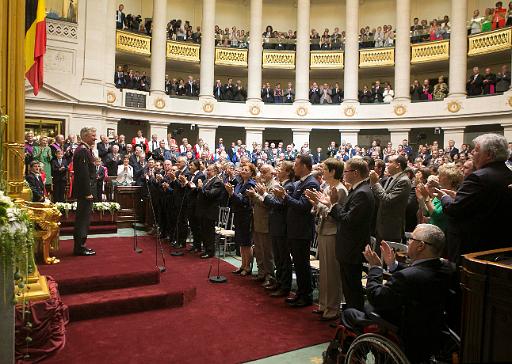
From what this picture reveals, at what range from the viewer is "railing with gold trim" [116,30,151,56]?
20.2 metres

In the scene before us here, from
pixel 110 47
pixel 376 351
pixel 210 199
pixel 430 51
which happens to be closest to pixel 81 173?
pixel 210 199

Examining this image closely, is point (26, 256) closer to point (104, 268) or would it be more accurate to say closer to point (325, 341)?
point (104, 268)

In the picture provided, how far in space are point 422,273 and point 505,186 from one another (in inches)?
37.1

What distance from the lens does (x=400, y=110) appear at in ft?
67.7

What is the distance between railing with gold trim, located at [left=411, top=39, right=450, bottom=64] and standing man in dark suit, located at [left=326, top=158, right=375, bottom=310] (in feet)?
64.3

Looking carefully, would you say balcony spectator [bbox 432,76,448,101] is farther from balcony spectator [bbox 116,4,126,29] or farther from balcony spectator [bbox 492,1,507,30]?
balcony spectator [bbox 116,4,126,29]

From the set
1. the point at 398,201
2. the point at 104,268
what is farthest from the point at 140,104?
the point at 398,201

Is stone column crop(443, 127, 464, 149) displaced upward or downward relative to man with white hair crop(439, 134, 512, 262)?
upward

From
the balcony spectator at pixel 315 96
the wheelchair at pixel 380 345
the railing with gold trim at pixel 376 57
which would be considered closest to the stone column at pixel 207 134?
the balcony spectator at pixel 315 96

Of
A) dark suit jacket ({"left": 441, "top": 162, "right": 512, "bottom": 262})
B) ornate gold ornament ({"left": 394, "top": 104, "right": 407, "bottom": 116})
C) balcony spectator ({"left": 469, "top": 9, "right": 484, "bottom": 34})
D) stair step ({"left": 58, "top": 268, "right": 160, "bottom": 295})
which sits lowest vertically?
stair step ({"left": 58, "top": 268, "right": 160, "bottom": 295})

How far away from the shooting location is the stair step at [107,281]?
14.9 ft

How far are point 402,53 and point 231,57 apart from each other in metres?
9.40

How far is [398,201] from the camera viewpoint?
4910 millimetres

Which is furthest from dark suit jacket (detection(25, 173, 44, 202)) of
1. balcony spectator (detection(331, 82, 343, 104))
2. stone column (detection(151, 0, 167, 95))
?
balcony spectator (detection(331, 82, 343, 104))
